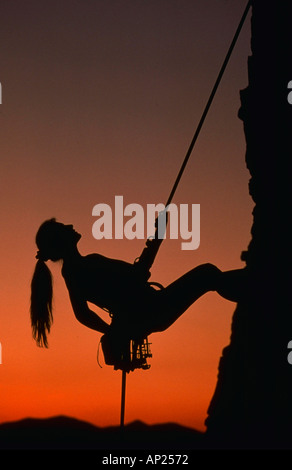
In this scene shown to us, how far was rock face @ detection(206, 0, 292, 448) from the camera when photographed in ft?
24.4

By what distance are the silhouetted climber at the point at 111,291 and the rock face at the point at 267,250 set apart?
1.25 feet

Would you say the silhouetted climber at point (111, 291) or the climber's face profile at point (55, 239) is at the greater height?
the climber's face profile at point (55, 239)

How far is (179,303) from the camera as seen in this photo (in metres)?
7.40

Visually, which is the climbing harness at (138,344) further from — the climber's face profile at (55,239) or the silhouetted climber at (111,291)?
the climber's face profile at (55,239)

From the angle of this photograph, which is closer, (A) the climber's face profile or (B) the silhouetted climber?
(B) the silhouetted climber

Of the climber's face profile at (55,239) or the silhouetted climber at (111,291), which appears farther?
the climber's face profile at (55,239)

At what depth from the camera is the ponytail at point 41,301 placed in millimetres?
7504

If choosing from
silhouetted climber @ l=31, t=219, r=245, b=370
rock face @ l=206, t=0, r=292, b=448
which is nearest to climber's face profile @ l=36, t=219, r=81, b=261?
silhouetted climber @ l=31, t=219, r=245, b=370

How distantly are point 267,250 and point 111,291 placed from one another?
129cm

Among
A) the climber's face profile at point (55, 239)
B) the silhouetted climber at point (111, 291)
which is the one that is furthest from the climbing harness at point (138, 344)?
the climber's face profile at point (55, 239)

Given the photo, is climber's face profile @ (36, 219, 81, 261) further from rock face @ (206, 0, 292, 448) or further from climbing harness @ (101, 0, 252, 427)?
rock face @ (206, 0, 292, 448)

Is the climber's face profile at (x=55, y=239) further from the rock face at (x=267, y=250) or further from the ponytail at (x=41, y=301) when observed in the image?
the rock face at (x=267, y=250)
